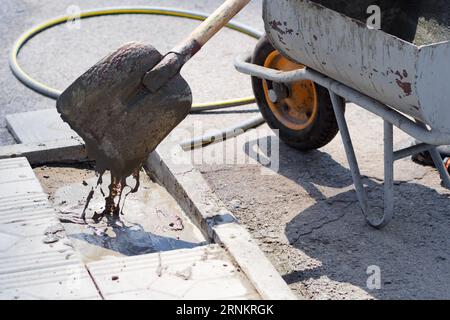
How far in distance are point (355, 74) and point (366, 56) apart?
0.55 feet

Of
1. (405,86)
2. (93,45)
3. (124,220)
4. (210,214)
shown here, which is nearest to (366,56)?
(405,86)

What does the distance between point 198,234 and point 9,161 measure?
1.22 m

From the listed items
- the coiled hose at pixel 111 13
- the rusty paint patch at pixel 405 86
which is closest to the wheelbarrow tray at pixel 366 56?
the rusty paint patch at pixel 405 86

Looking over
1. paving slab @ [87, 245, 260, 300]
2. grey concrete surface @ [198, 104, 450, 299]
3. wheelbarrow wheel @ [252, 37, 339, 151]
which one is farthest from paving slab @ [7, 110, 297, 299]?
wheelbarrow wheel @ [252, 37, 339, 151]

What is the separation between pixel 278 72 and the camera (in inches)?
200

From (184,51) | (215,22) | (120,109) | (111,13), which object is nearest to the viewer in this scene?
(120,109)

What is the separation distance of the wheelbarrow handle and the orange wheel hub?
0.72 m

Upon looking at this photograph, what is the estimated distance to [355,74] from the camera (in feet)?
14.1

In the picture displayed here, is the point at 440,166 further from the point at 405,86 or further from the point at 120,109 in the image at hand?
the point at 120,109

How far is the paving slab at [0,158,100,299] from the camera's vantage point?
3961 millimetres

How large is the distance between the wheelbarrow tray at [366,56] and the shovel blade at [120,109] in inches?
24.8
